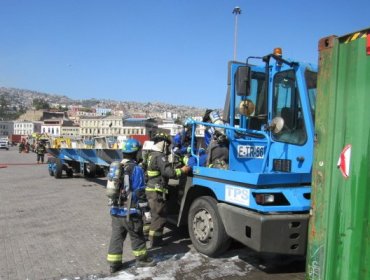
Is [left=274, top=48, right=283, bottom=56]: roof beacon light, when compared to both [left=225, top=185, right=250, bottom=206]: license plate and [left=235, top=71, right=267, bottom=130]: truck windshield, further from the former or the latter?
[left=225, top=185, right=250, bottom=206]: license plate

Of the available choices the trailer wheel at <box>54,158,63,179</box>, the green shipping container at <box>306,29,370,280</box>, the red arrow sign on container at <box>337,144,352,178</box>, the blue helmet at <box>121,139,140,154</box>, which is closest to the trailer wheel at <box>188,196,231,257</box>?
the blue helmet at <box>121,139,140,154</box>

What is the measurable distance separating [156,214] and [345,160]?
13.5 ft

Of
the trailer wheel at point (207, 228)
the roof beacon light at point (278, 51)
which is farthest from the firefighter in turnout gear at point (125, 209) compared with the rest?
the roof beacon light at point (278, 51)

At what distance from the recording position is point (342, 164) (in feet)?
10.3

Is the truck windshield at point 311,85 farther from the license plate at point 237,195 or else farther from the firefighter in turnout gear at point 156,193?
the firefighter in turnout gear at point 156,193

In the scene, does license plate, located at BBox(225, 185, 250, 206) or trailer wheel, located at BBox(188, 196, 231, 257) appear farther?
trailer wheel, located at BBox(188, 196, 231, 257)

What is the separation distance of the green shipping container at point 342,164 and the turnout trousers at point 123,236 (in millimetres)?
2751

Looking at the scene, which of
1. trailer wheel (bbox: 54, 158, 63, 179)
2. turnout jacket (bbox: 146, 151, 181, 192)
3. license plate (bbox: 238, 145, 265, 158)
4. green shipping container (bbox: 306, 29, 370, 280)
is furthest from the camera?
trailer wheel (bbox: 54, 158, 63, 179)

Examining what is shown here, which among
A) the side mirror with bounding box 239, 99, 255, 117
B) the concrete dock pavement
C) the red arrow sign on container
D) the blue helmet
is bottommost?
the concrete dock pavement

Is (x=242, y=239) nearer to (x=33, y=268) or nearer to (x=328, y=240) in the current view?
(x=328, y=240)

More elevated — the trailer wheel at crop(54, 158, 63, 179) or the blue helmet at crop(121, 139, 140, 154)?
the blue helmet at crop(121, 139, 140, 154)

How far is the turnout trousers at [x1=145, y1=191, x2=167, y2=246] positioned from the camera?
6.71m

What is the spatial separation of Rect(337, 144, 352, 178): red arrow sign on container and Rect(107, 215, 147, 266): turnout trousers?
3208 mm

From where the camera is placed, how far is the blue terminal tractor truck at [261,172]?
4.77 m
